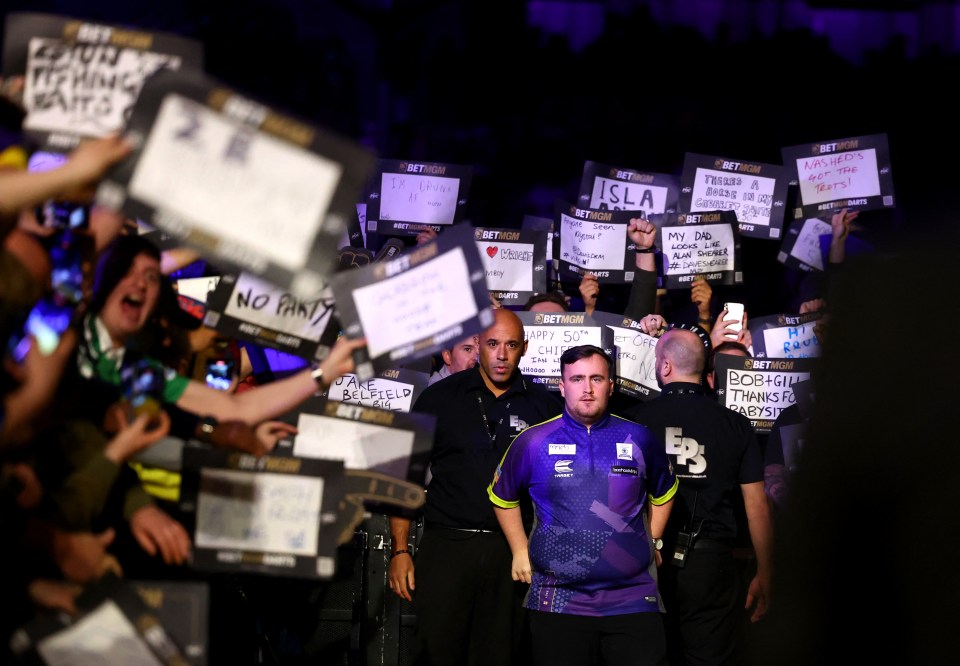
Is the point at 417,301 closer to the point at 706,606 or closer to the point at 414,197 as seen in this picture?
the point at 706,606

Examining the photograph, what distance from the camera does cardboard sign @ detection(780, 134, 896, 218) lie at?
309 inches

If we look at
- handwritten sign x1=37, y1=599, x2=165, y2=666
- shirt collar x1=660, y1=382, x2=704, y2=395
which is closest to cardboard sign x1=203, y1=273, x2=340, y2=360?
handwritten sign x1=37, y1=599, x2=165, y2=666

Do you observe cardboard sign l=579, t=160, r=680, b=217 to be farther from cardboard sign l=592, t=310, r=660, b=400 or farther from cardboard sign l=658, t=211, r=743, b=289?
cardboard sign l=592, t=310, r=660, b=400

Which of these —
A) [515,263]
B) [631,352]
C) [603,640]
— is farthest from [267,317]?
[515,263]

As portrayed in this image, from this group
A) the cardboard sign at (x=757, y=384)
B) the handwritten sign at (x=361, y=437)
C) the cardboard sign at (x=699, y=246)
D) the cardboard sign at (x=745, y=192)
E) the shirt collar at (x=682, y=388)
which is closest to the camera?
the handwritten sign at (x=361, y=437)

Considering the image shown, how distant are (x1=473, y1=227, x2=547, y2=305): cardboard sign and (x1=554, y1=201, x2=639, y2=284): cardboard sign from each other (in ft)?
1.11

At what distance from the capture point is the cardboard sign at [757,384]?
22.5ft

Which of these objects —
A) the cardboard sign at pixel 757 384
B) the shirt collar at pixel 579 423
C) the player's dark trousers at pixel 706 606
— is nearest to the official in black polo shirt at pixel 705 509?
the player's dark trousers at pixel 706 606

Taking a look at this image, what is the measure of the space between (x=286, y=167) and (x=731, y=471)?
149 inches

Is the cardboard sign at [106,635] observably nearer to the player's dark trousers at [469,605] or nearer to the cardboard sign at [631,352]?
the player's dark trousers at [469,605]

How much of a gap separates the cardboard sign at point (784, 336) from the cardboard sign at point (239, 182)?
4.67 metres

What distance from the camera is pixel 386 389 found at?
6.73 meters

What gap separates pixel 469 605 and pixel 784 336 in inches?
113

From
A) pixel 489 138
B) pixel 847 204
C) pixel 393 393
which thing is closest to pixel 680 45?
pixel 489 138
